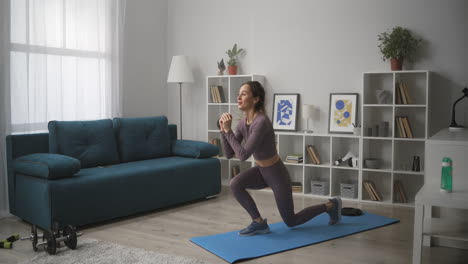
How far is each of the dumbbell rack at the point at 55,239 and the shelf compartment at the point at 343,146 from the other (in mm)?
3045

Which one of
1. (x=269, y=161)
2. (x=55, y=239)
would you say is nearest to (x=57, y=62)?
(x=55, y=239)

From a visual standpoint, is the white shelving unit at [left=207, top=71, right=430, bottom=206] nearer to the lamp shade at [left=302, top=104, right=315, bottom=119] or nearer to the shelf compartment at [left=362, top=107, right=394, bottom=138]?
the shelf compartment at [left=362, top=107, right=394, bottom=138]

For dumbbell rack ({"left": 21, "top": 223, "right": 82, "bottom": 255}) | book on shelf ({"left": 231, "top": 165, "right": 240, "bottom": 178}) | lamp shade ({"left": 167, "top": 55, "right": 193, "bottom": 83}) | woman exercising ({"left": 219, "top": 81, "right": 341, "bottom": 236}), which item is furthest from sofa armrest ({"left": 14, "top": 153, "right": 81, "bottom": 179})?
book on shelf ({"left": 231, "top": 165, "right": 240, "bottom": 178})

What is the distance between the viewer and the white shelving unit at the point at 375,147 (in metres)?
5.08

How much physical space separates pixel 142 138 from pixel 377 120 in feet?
8.53

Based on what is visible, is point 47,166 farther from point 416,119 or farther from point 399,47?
point 416,119

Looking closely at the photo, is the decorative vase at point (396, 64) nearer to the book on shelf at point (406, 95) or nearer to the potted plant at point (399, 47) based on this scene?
the potted plant at point (399, 47)

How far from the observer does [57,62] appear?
5.16m

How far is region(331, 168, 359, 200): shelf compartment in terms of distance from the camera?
5.50 meters

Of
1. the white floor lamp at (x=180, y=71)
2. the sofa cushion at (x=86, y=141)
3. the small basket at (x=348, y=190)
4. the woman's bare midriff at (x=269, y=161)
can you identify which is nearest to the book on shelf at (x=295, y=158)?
the small basket at (x=348, y=190)

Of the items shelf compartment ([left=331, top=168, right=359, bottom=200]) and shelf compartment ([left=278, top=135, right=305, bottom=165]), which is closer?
shelf compartment ([left=331, top=168, right=359, bottom=200])

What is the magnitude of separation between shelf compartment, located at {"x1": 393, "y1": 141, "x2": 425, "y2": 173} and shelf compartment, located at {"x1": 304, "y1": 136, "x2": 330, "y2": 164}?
0.78 metres

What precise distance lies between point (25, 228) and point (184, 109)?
296 centimetres

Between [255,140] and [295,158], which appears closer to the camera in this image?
[255,140]
